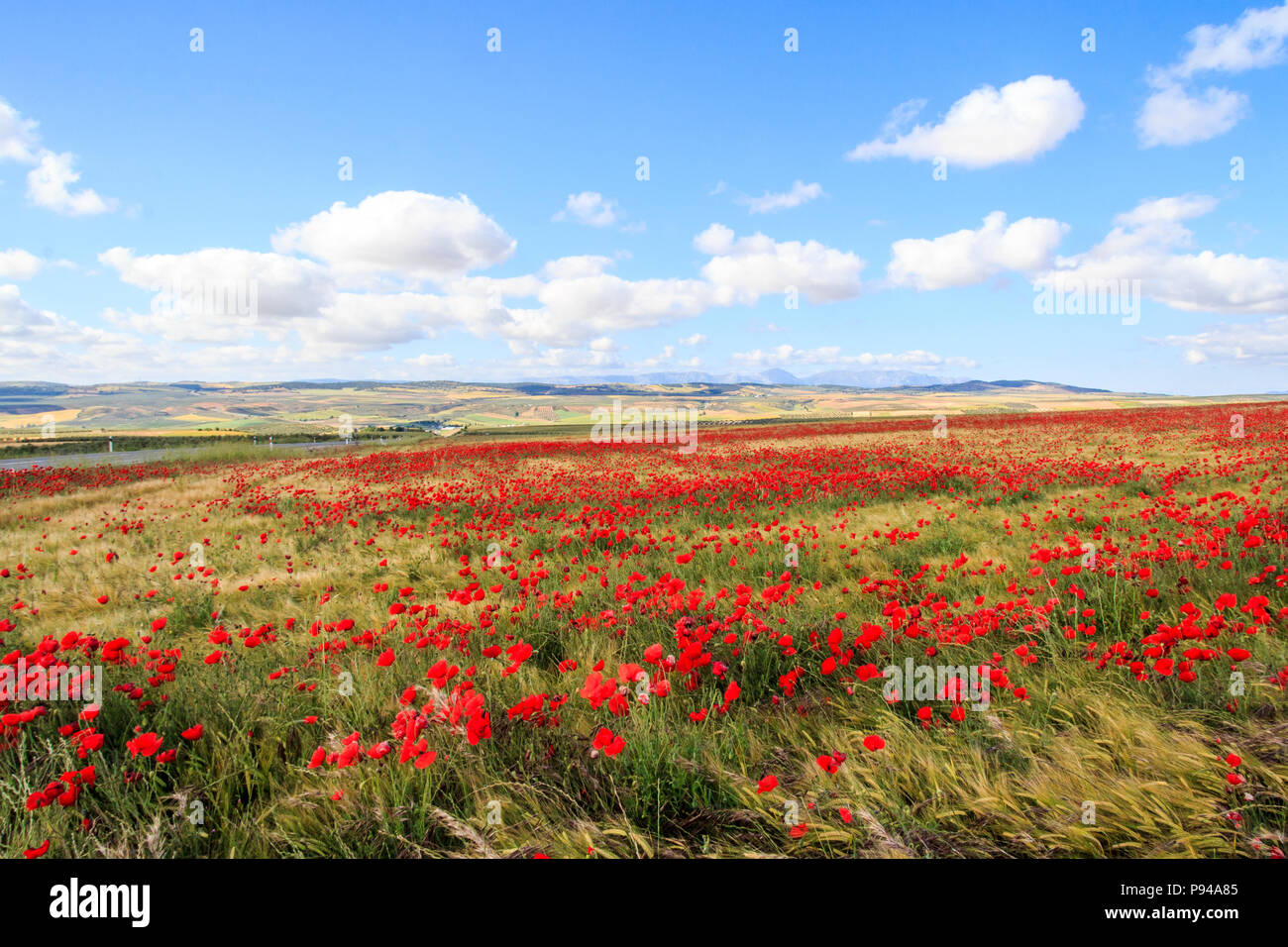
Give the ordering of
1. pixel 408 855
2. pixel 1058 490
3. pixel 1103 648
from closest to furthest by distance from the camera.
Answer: pixel 408 855
pixel 1103 648
pixel 1058 490

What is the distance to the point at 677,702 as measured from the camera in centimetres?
303

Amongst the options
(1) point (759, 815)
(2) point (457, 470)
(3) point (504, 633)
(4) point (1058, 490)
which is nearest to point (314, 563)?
(3) point (504, 633)

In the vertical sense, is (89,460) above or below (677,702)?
above

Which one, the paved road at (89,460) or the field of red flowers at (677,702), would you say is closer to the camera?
the field of red flowers at (677,702)

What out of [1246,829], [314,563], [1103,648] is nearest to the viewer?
[1246,829]

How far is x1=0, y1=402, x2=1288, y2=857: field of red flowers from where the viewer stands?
198cm

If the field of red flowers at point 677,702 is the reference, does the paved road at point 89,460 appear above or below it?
above

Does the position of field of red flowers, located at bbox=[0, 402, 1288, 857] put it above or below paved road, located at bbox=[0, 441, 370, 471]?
below

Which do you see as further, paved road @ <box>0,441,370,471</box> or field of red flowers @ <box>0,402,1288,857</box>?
paved road @ <box>0,441,370,471</box>

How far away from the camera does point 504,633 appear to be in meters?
4.40

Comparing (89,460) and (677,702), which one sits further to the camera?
(89,460)

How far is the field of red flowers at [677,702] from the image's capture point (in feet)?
6.49
